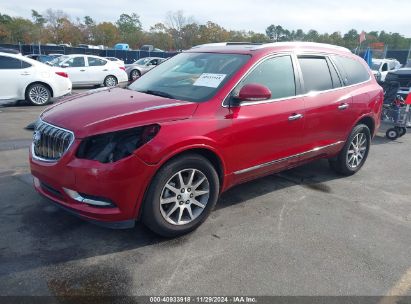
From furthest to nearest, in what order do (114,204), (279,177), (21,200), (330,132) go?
(279,177)
(330,132)
(21,200)
(114,204)

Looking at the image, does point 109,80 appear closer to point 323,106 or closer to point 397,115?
point 397,115

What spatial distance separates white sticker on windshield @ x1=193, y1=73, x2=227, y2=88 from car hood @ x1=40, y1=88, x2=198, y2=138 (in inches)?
16.2

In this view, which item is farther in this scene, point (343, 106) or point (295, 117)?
point (343, 106)

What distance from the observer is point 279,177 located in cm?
521

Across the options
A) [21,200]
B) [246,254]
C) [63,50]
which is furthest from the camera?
[63,50]

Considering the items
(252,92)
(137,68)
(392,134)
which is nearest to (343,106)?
(252,92)

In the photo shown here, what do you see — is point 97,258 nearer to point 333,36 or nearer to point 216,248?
point 216,248

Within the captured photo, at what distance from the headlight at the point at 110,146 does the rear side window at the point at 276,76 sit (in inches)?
54.2

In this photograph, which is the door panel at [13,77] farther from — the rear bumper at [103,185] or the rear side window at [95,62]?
the rear bumper at [103,185]

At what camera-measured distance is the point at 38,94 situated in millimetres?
10625

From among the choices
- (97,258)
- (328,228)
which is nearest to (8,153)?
(97,258)

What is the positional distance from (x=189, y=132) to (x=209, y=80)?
2.74 feet

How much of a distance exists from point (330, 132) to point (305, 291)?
258 cm

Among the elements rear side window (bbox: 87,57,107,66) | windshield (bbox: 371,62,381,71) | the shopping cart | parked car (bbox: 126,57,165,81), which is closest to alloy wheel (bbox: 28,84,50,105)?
rear side window (bbox: 87,57,107,66)
